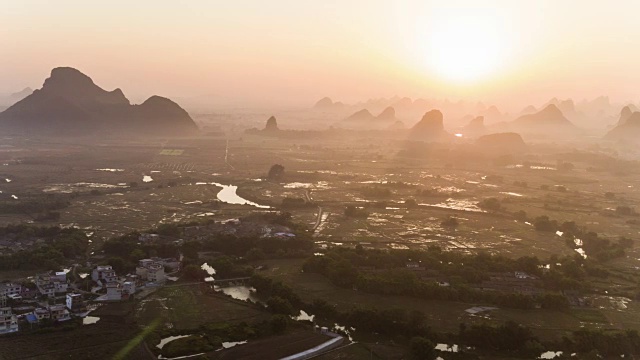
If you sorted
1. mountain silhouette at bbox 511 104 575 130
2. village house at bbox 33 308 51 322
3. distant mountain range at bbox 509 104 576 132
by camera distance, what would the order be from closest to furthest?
village house at bbox 33 308 51 322, distant mountain range at bbox 509 104 576 132, mountain silhouette at bbox 511 104 575 130

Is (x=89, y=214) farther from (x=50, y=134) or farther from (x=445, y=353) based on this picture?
(x=50, y=134)

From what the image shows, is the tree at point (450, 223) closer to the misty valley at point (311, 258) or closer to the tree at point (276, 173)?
the misty valley at point (311, 258)

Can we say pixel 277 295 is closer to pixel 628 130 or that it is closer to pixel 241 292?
pixel 241 292

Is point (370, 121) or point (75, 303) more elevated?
point (370, 121)

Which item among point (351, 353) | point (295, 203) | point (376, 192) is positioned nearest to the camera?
point (351, 353)

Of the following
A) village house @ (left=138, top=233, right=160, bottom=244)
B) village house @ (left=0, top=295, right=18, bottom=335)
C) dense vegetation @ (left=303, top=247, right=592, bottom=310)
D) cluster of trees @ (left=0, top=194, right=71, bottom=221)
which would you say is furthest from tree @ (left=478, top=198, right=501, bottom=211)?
village house @ (left=0, top=295, right=18, bottom=335)

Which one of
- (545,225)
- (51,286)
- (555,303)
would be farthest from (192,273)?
(545,225)

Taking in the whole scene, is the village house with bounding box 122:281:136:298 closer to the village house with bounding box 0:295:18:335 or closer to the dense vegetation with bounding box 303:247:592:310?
the village house with bounding box 0:295:18:335
